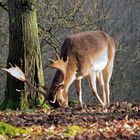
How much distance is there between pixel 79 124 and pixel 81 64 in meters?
4.01

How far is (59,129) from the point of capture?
9.34 m

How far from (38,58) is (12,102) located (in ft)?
3.72

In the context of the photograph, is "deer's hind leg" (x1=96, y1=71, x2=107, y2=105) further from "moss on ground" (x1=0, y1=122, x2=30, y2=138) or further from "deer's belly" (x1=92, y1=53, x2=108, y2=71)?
"moss on ground" (x1=0, y1=122, x2=30, y2=138)

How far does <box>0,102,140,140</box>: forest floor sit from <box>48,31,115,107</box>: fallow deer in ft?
1.98

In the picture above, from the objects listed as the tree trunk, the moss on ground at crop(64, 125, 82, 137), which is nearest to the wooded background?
the tree trunk

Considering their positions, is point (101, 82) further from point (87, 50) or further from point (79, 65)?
point (79, 65)

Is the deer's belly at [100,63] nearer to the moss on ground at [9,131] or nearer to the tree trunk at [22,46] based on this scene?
the tree trunk at [22,46]

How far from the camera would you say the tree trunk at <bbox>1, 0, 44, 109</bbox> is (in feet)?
42.7

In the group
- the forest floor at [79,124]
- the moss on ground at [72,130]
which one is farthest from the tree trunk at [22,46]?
the moss on ground at [72,130]

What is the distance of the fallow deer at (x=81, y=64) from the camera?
42.9 ft

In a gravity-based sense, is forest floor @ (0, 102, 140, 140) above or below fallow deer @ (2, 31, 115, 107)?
below

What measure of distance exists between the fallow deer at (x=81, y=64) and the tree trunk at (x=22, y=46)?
491 mm

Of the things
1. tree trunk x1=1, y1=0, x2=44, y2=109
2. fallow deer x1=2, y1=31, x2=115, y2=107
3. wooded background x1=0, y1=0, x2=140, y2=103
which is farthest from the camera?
wooded background x1=0, y1=0, x2=140, y2=103

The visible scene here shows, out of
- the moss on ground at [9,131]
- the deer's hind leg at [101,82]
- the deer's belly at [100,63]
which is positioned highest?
the deer's belly at [100,63]
